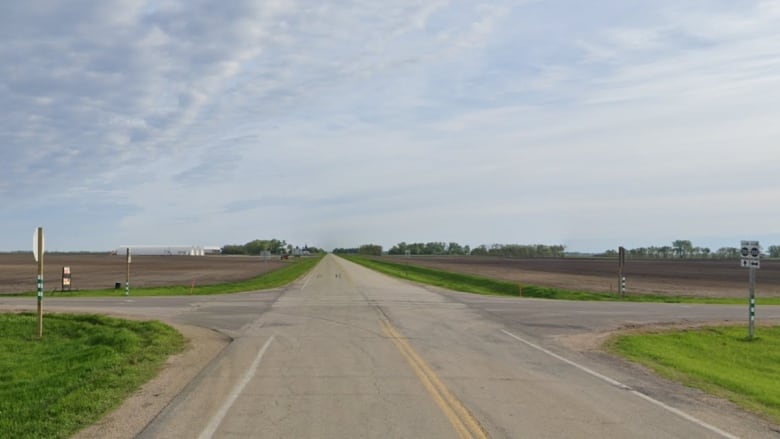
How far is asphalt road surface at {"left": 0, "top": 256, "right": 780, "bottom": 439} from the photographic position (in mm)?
8109

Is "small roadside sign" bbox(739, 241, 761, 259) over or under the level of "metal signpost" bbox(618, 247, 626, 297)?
over

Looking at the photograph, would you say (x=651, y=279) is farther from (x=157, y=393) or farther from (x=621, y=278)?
(x=157, y=393)

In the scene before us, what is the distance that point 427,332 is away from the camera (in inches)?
725

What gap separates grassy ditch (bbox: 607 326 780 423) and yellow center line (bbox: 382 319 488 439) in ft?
15.1

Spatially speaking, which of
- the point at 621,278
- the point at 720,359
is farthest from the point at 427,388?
the point at 621,278

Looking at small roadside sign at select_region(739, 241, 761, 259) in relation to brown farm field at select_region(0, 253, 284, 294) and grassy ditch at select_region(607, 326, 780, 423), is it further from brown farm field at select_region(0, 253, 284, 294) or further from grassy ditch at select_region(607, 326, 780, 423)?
brown farm field at select_region(0, 253, 284, 294)

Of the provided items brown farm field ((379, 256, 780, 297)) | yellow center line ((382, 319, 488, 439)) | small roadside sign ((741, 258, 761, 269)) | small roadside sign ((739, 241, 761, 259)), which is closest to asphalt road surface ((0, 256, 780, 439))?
yellow center line ((382, 319, 488, 439))

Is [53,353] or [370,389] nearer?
[370,389]

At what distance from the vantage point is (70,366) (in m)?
13.9

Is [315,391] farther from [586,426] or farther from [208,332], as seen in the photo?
[208,332]

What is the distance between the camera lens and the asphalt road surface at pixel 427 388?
8.11 meters

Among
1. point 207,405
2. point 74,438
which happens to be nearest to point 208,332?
point 207,405

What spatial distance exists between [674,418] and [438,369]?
446 cm

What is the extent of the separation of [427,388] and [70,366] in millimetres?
8076
